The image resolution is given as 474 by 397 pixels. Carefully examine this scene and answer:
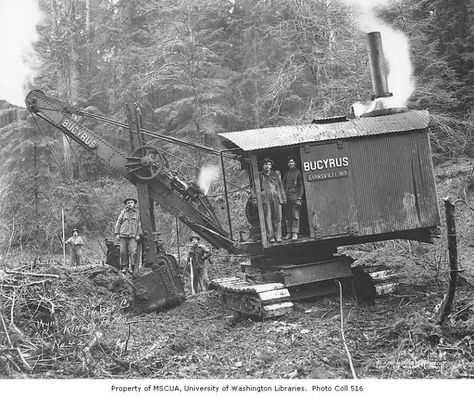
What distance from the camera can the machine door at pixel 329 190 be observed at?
27.9 ft

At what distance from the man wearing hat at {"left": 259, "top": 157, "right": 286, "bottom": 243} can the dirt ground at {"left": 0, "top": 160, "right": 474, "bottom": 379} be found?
1292mm

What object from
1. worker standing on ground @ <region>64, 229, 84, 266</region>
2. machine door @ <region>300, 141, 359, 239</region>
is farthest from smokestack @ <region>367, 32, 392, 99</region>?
worker standing on ground @ <region>64, 229, 84, 266</region>

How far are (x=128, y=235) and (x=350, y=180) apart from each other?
4.75 metres

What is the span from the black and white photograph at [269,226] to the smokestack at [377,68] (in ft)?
0.14

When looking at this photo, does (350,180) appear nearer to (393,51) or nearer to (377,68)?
(377,68)

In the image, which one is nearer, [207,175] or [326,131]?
[326,131]

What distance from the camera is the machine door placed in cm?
852

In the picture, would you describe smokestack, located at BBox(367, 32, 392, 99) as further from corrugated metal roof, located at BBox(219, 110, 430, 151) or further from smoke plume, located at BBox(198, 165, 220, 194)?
smoke plume, located at BBox(198, 165, 220, 194)

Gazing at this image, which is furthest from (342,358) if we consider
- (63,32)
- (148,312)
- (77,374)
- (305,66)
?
(63,32)

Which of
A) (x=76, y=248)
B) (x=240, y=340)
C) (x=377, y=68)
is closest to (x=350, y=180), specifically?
(x=377, y=68)

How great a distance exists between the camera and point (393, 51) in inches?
521

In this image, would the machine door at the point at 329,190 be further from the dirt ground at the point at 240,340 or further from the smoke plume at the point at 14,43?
the smoke plume at the point at 14,43

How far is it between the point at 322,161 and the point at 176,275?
321 cm

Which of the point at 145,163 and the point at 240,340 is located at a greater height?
the point at 145,163
